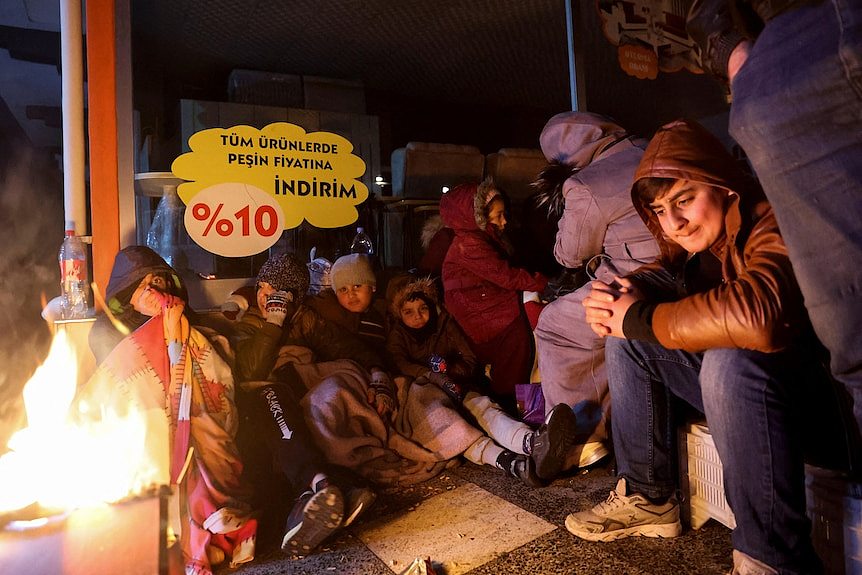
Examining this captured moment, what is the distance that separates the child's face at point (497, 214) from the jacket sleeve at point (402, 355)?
109 centimetres

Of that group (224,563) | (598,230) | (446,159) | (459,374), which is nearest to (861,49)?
(598,230)

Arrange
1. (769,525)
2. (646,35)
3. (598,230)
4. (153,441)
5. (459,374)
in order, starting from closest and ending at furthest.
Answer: (769,525), (153,441), (598,230), (459,374), (646,35)

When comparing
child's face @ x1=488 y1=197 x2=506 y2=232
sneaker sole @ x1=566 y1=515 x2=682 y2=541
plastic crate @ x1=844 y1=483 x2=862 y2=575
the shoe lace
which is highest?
child's face @ x1=488 y1=197 x2=506 y2=232

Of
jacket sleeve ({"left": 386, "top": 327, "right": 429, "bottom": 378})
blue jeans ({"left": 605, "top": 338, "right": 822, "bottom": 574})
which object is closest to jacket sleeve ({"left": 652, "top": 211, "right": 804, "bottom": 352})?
blue jeans ({"left": 605, "top": 338, "right": 822, "bottom": 574})

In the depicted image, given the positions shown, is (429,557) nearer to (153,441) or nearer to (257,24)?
(153,441)

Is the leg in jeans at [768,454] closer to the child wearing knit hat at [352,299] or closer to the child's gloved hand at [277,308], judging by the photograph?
the child's gloved hand at [277,308]

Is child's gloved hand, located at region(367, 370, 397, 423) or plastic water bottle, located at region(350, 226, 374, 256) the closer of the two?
child's gloved hand, located at region(367, 370, 397, 423)

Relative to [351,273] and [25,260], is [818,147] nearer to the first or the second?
[351,273]

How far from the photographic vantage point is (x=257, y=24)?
4.97 meters

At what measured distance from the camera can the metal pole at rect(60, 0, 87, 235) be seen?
9.72 ft

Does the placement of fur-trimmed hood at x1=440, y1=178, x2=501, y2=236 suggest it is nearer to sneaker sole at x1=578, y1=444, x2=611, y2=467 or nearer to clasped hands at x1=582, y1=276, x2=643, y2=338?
sneaker sole at x1=578, y1=444, x2=611, y2=467

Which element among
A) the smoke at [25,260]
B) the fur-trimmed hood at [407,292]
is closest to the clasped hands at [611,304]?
the fur-trimmed hood at [407,292]

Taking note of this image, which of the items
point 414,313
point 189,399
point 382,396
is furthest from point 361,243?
point 189,399

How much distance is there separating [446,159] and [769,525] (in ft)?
13.9
